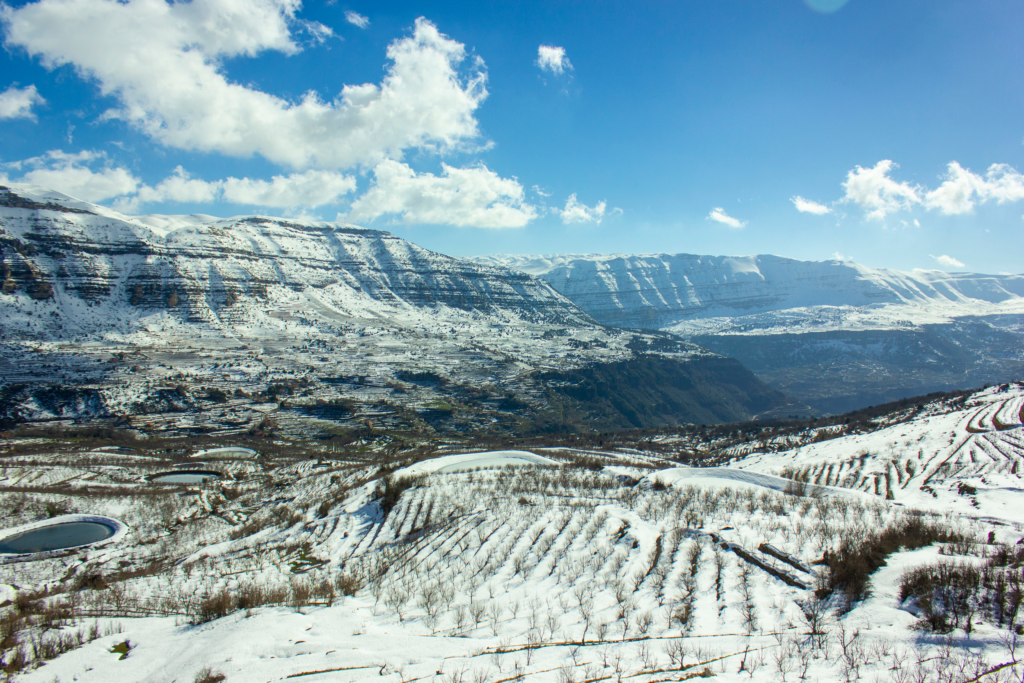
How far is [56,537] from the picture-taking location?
32.0m

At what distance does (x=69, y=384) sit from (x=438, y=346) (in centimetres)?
8959

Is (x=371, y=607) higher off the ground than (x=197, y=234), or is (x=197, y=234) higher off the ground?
(x=197, y=234)

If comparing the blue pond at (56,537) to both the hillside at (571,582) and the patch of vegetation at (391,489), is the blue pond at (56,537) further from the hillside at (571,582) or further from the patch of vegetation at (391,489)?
the patch of vegetation at (391,489)

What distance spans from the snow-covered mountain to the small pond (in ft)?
106

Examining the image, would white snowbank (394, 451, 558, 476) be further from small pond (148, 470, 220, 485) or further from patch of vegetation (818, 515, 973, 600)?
small pond (148, 470, 220, 485)

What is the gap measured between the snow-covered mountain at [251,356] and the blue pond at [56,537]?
5240 centimetres

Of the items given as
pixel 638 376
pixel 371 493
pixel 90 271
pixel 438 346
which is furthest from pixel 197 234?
pixel 371 493

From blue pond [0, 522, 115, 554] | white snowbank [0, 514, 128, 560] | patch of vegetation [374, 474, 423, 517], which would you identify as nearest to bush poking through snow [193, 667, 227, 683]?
patch of vegetation [374, 474, 423, 517]

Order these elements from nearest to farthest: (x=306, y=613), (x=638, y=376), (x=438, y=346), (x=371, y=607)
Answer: (x=306, y=613), (x=371, y=607), (x=638, y=376), (x=438, y=346)

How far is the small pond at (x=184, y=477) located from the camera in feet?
162

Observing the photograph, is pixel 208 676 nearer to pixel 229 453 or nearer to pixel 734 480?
pixel 734 480

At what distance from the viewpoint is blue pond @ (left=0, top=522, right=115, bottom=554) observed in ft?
98.3

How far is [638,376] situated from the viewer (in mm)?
142500

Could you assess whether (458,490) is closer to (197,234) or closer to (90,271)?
(90,271)
